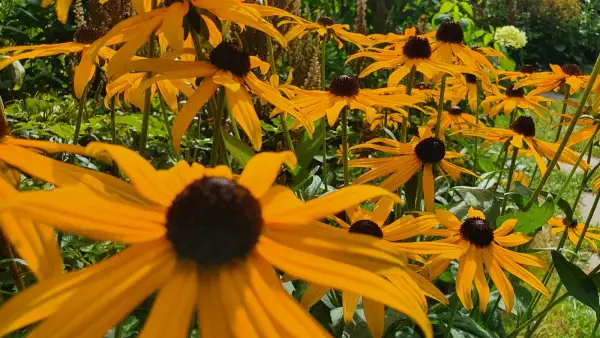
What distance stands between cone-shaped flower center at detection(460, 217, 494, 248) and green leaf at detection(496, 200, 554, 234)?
0.27ft

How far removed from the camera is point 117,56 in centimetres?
72

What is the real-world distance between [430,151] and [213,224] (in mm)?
838

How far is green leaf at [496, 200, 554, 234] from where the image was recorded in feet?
3.56

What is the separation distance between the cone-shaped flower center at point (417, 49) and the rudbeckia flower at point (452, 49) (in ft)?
0.13

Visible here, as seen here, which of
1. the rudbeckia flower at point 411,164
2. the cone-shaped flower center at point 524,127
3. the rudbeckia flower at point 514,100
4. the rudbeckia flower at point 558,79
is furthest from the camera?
the rudbeckia flower at point 514,100

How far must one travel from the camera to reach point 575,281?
0.92 m

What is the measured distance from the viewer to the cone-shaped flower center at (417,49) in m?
1.40

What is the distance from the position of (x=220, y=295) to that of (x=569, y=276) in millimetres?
640

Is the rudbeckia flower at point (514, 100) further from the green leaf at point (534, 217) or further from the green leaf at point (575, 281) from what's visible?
the green leaf at point (575, 281)

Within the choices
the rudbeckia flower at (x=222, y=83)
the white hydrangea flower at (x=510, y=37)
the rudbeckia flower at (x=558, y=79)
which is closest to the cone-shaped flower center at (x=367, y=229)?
the rudbeckia flower at (x=222, y=83)

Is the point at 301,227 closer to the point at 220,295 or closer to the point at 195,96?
the point at 220,295

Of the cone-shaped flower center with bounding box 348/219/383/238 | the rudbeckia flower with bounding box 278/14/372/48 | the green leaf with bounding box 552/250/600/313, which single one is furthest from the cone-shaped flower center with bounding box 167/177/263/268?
the rudbeckia flower with bounding box 278/14/372/48

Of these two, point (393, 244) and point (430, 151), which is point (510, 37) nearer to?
point (430, 151)

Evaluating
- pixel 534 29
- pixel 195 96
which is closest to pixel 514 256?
pixel 195 96
